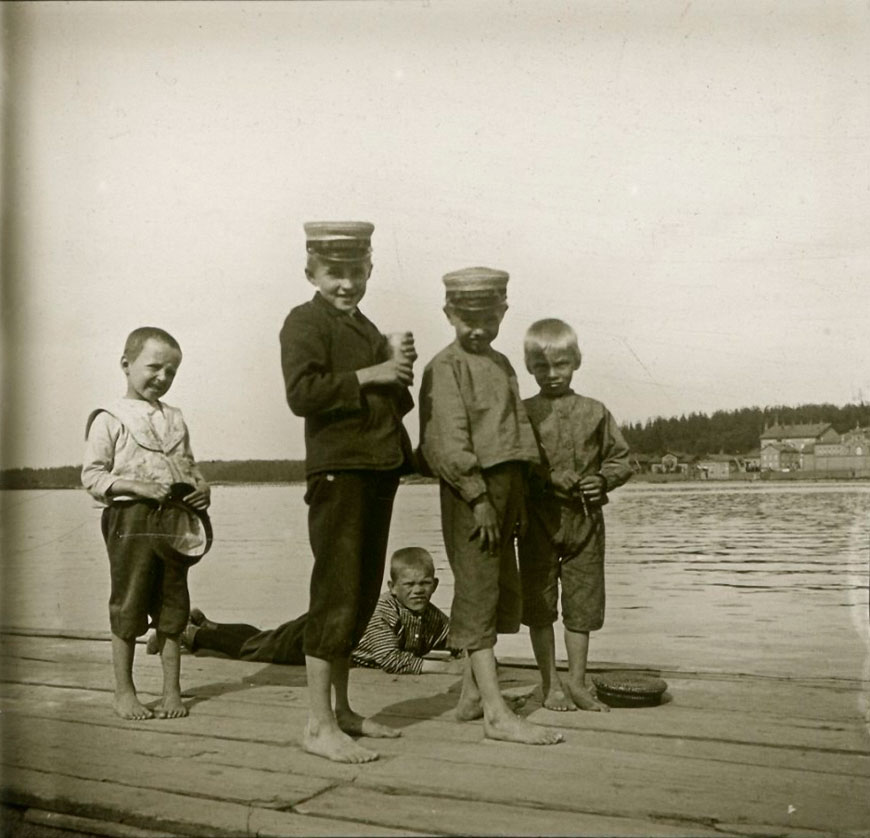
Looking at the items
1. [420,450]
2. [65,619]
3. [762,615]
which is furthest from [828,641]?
[65,619]

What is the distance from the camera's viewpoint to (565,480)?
12.6 ft

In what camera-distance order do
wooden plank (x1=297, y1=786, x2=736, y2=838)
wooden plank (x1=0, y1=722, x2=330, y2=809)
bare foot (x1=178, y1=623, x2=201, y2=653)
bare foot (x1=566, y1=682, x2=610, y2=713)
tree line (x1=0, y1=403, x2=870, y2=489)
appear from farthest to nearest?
bare foot (x1=178, y1=623, x2=201, y2=653) → tree line (x1=0, y1=403, x2=870, y2=489) → bare foot (x1=566, y1=682, x2=610, y2=713) → wooden plank (x1=0, y1=722, x2=330, y2=809) → wooden plank (x1=297, y1=786, x2=736, y2=838)

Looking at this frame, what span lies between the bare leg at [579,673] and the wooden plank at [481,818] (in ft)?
3.69

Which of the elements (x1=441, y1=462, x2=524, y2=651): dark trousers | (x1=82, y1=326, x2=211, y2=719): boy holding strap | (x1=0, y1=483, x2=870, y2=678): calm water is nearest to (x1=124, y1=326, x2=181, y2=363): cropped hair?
(x1=82, y1=326, x2=211, y2=719): boy holding strap

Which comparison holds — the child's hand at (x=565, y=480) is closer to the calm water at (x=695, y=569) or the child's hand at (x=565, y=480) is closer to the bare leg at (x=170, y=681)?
the calm water at (x=695, y=569)

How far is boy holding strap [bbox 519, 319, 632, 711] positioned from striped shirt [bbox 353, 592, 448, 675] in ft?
2.77

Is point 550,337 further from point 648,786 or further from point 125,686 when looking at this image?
point 125,686

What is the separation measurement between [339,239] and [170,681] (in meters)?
1.65

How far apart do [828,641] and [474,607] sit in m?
2.97

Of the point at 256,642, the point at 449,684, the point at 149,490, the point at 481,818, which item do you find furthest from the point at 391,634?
the point at 481,818

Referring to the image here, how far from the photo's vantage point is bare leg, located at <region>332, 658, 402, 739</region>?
3.42 meters

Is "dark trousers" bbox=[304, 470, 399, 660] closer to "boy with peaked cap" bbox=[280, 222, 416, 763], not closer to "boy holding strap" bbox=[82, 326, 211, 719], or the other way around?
"boy with peaked cap" bbox=[280, 222, 416, 763]

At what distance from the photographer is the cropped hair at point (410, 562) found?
497 cm

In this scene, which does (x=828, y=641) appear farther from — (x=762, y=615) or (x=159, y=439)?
(x=159, y=439)
